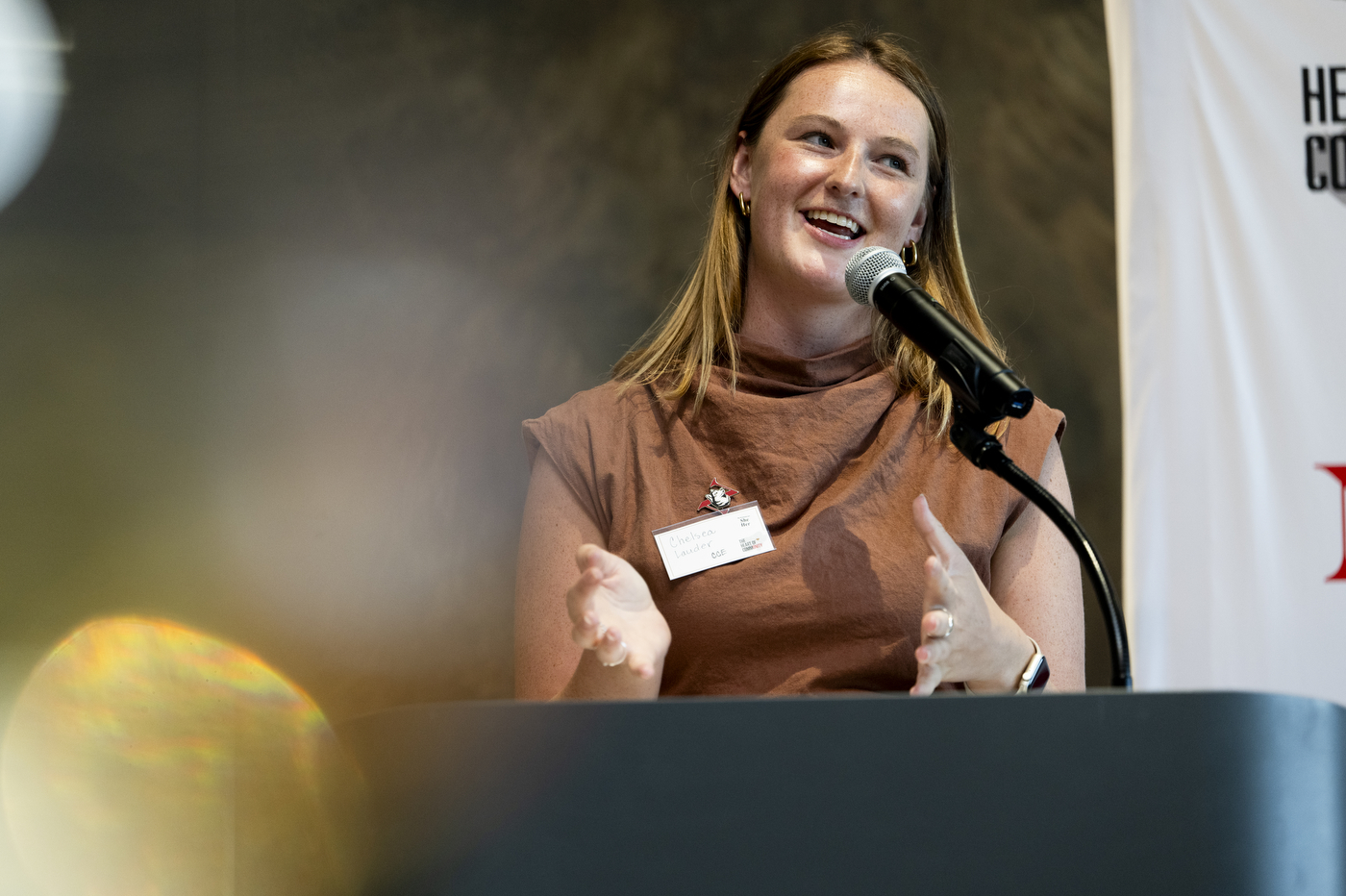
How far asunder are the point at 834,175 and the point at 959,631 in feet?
2.37

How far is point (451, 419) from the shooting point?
6.89 feet

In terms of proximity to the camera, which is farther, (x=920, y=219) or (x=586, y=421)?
(x=920, y=219)

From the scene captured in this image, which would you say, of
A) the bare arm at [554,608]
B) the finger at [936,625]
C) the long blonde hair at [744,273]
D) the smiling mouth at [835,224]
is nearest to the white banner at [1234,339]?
the long blonde hair at [744,273]

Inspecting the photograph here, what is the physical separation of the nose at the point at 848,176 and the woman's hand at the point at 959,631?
58 cm

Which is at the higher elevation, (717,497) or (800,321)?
(800,321)

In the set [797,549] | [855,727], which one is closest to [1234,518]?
[797,549]

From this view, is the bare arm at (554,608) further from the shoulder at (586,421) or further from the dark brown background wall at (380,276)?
the dark brown background wall at (380,276)

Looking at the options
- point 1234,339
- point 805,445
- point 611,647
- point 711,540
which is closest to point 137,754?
point 711,540

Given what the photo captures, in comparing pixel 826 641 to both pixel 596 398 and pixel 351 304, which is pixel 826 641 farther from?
pixel 351 304

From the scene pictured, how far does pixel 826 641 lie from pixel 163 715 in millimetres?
1260

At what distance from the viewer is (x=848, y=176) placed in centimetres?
A: 145

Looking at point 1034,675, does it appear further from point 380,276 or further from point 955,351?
point 380,276

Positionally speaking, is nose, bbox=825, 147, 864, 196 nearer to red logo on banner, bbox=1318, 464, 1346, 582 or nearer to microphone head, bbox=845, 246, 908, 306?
microphone head, bbox=845, 246, 908, 306

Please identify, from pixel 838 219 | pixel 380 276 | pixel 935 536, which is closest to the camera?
pixel 935 536
